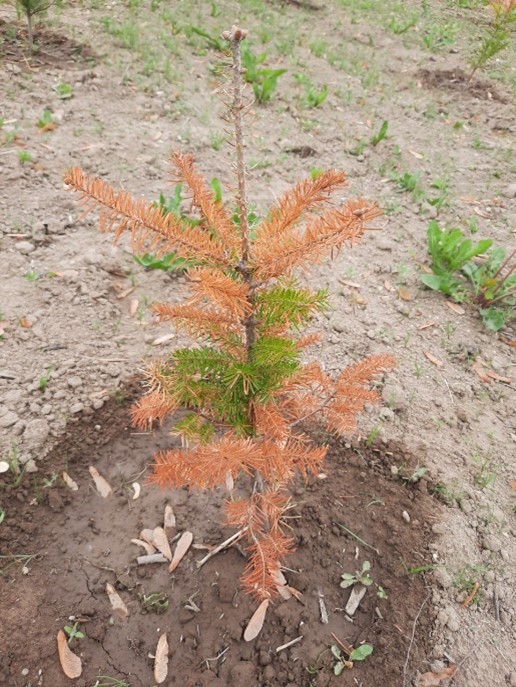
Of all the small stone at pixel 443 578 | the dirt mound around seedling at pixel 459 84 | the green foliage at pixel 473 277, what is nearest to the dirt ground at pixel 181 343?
the small stone at pixel 443 578

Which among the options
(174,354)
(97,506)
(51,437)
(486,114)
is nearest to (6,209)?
(51,437)

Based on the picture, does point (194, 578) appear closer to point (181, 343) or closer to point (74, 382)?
point (74, 382)

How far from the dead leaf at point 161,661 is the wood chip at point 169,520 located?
0.43 m

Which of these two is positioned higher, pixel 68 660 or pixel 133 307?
pixel 133 307

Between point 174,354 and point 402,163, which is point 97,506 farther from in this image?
point 402,163

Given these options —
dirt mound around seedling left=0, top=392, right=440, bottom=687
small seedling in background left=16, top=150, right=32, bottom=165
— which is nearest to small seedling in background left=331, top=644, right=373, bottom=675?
dirt mound around seedling left=0, top=392, right=440, bottom=687

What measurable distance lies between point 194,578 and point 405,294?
2378mm

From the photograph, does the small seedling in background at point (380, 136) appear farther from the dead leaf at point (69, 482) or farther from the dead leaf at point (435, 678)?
the dead leaf at point (435, 678)

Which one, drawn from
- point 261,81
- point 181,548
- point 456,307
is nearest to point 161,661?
point 181,548

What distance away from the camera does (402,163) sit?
4.80m

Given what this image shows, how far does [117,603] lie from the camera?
2.03 meters

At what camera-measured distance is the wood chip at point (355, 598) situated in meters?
2.07

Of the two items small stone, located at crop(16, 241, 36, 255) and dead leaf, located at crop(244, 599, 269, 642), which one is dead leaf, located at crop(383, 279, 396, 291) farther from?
small stone, located at crop(16, 241, 36, 255)

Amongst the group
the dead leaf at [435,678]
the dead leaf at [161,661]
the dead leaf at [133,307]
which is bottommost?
the dead leaf at [161,661]
